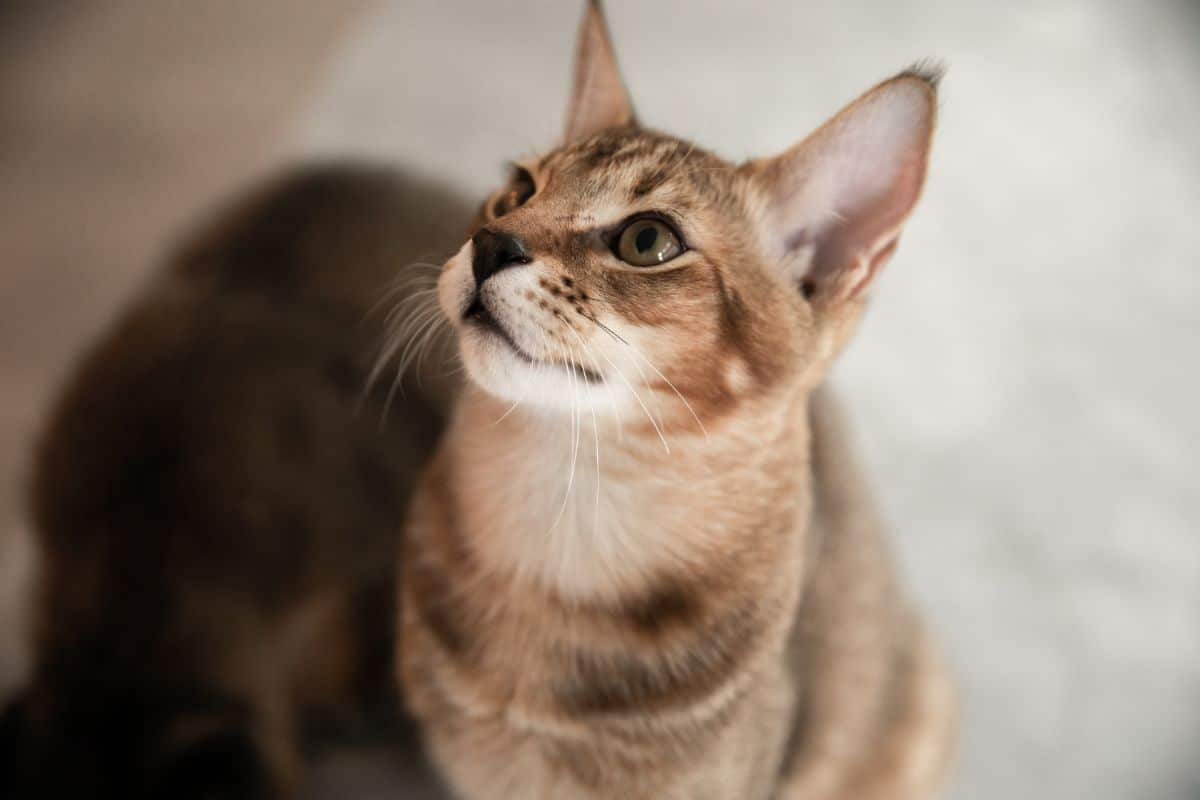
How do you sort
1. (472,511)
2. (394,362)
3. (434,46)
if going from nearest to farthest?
(472,511), (394,362), (434,46)

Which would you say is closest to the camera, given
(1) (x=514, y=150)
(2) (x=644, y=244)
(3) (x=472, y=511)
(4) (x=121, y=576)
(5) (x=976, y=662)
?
(2) (x=644, y=244)

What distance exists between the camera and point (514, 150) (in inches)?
73.0

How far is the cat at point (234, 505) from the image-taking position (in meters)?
1.14

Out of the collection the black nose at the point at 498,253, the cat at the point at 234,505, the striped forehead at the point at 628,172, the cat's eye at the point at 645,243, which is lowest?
the cat at the point at 234,505

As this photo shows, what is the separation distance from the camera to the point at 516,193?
3.04 feet

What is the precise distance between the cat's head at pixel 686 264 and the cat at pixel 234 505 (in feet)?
1.16

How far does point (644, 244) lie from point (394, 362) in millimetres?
595

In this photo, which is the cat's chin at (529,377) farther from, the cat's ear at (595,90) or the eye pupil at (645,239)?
the cat's ear at (595,90)

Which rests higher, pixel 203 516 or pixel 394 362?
pixel 394 362

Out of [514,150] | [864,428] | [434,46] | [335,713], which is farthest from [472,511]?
[434,46]

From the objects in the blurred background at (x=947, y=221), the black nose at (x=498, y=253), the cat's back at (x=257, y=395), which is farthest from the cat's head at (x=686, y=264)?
the blurred background at (x=947, y=221)

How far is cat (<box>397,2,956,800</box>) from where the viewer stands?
803 millimetres

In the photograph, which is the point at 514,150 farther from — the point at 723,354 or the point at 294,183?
the point at 723,354

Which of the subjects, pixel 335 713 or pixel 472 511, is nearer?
pixel 472 511
